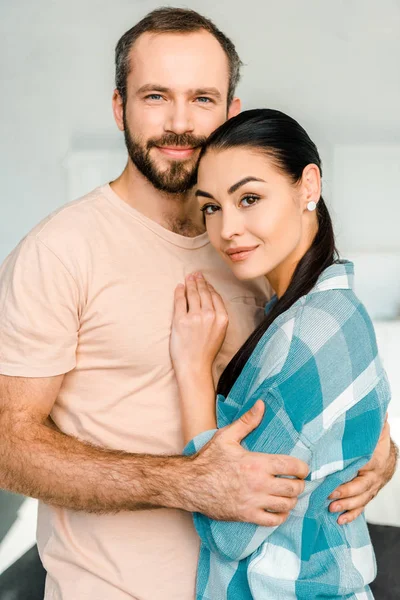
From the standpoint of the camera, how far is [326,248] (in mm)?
1602

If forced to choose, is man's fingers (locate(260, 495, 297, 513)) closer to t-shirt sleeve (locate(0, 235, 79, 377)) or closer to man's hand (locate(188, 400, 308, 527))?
man's hand (locate(188, 400, 308, 527))

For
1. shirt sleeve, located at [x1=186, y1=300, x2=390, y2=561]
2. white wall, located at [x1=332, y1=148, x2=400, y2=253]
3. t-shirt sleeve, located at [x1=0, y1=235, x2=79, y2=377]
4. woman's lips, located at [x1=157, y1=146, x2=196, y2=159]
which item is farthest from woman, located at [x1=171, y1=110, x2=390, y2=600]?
white wall, located at [x1=332, y1=148, x2=400, y2=253]

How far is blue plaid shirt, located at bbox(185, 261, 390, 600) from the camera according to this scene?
4.41 ft

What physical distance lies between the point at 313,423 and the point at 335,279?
29 cm

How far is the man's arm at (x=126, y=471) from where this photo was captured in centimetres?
135

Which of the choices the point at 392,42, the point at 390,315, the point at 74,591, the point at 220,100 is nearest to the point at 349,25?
the point at 392,42

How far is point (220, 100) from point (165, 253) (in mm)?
359

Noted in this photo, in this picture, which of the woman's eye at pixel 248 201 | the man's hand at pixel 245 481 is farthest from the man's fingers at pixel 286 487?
the woman's eye at pixel 248 201

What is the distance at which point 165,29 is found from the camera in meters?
1.71

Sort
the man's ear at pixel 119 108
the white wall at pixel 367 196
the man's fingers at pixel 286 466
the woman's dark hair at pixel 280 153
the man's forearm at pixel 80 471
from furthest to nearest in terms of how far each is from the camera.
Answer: the white wall at pixel 367 196, the man's ear at pixel 119 108, the woman's dark hair at pixel 280 153, the man's forearm at pixel 80 471, the man's fingers at pixel 286 466

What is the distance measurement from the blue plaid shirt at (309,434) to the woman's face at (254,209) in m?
0.15

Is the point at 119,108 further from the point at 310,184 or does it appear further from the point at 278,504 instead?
the point at 278,504

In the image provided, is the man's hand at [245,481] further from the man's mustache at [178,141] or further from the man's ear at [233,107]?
the man's ear at [233,107]

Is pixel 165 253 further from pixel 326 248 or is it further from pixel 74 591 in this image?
pixel 74 591
